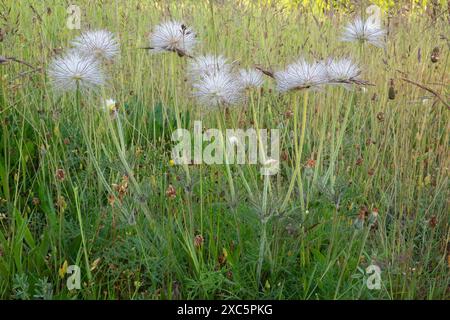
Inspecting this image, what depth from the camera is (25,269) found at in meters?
1.74

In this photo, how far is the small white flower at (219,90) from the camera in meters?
1.64

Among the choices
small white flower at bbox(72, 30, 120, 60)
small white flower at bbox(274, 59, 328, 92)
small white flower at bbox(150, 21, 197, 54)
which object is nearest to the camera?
small white flower at bbox(274, 59, 328, 92)

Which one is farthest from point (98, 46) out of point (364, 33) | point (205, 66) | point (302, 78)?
point (364, 33)

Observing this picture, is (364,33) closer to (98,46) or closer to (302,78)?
(302,78)

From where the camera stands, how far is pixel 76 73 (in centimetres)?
162

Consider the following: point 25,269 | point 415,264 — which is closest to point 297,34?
point 415,264

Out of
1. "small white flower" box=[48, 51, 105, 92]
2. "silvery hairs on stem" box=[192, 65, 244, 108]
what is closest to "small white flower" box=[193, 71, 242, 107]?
"silvery hairs on stem" box=[192, 65, 244, 108]

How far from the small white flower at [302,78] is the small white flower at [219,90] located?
0.46 feet

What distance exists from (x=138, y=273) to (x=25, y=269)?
36 cm

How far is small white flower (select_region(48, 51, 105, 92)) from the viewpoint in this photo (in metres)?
1.63

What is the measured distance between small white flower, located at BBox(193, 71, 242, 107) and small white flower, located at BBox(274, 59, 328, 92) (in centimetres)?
14

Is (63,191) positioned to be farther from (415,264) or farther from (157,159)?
(415,264)

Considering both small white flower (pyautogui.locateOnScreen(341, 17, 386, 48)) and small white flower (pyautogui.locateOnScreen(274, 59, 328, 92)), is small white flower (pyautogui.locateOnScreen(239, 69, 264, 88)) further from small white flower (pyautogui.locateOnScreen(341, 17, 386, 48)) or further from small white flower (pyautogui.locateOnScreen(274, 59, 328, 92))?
small white flower (pyautogui.locateOnScreen(341, 17, 386, 48))

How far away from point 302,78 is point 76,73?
64cm
